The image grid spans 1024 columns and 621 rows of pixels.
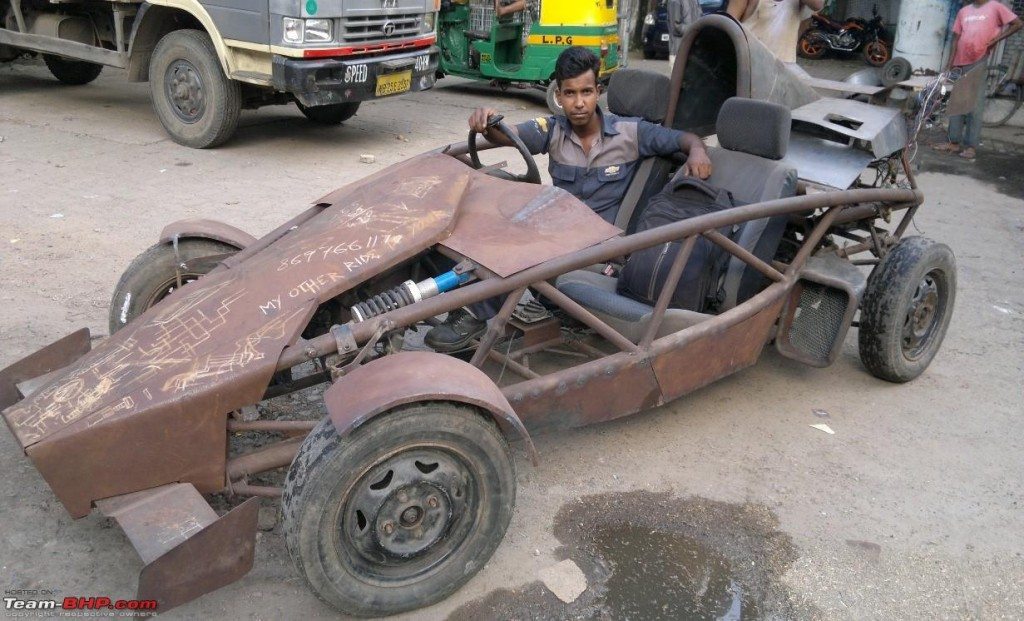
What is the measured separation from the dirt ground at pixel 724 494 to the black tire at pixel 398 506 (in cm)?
17

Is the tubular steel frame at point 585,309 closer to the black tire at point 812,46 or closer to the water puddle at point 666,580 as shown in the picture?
the water puddle at point 666,580

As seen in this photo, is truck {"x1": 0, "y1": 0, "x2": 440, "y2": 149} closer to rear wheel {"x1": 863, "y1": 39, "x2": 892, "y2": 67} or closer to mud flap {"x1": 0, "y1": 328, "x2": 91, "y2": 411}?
mud flap {"x1": 0, "y1": 328, "x2": 91, "y2": 411}

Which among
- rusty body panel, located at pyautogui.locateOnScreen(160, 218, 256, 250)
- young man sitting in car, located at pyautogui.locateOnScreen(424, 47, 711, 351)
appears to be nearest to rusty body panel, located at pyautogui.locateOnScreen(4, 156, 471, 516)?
rusty body panel, located at pyautogui.locateOnScreen(160, 218, 256, 250)

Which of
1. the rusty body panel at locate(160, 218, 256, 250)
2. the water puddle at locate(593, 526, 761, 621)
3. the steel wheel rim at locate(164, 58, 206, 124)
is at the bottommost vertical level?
the water puddle at locate(593, 526, 761, 621)

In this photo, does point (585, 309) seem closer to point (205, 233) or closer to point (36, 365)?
point (205, 233)

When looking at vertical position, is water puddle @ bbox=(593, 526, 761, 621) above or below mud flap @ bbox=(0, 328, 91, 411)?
below

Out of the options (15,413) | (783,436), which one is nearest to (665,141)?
(783,436)

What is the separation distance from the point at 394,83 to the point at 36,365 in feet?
17.3

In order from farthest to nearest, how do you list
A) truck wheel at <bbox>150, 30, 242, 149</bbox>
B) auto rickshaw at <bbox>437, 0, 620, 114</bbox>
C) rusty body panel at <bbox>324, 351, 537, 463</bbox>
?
auto rickshaw at <bbox>437, 0, 620, 114</bbox>
truck wheel at <bbox>150, 30, 242, 149</bbox>
rusty body panel at <bbox>324, 351, 537, 463</bbox>

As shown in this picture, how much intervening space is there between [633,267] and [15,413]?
2.32 meters

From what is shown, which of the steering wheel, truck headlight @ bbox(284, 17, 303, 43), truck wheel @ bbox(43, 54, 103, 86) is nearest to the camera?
the steering wheel

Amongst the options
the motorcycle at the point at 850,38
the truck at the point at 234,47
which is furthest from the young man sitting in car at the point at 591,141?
the motorcycle at the point at 850,38

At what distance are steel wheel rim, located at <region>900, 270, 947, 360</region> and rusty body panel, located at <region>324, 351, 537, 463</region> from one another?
2.39 meters

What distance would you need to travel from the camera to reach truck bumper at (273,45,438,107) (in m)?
6.79
